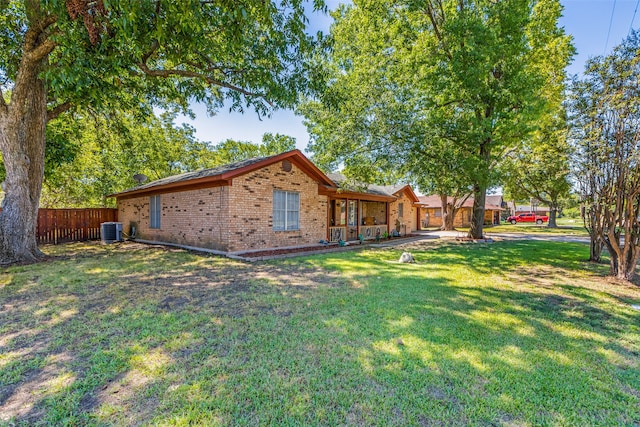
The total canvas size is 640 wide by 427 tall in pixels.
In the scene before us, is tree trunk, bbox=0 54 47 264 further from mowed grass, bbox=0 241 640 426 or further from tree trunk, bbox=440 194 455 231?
tree trunk, bbox=440 194 455 231

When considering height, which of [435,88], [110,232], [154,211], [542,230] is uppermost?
[435,88]

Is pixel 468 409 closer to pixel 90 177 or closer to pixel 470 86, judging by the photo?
pixel 470 86

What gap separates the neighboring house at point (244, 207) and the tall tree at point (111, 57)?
8.50 ft

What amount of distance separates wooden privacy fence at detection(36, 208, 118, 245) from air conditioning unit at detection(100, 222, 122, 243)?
6.84 ft

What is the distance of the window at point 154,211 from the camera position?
13.2 metres

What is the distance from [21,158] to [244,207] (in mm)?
6402

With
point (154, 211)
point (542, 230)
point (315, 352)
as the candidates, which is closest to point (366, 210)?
point (154, 211)

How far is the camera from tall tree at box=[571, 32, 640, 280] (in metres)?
6.21

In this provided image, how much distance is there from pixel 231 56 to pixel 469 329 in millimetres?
9463

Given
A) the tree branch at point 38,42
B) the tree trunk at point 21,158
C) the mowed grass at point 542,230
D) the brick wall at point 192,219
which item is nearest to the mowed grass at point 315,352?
the tree trunk at point 21,158

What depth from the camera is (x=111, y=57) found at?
6258mm

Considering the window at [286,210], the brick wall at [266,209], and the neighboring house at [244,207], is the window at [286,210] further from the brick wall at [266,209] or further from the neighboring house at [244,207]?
the brick wall at [266,209]

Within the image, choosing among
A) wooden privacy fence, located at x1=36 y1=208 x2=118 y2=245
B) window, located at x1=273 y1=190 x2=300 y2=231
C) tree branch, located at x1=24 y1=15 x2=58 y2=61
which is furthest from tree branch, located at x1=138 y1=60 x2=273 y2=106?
wooden privacy fence, located at x1=36 y1=208 x2=118 y2=245

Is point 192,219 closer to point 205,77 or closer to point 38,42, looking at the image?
point 205,77
